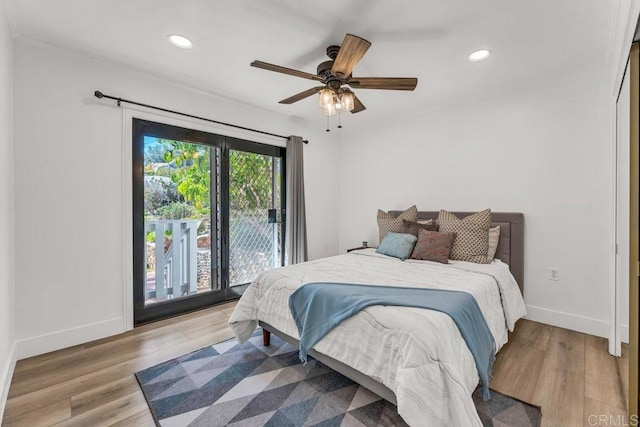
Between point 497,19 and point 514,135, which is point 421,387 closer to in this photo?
point 497,19

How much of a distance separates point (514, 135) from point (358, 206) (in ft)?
7.40

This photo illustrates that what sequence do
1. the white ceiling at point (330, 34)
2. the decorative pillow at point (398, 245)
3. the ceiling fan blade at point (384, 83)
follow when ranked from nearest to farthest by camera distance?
the white ceiling at point (330, 34), the ceiling fan blade at point (384, 83), the decorative pillow at point (398, 245)

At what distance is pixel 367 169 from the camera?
14.6 feet

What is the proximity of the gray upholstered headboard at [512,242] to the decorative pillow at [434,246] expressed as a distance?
1.94 feet

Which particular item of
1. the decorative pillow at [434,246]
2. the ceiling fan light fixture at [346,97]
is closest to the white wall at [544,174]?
the decorative pillow at [434,246]

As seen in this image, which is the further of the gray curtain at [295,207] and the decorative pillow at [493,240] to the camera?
the gray curtain at [295,207]

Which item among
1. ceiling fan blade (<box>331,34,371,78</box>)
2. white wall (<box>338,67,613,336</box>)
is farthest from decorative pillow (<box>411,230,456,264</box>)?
ceiling fan blade (<box>331,34,371,78</box>)

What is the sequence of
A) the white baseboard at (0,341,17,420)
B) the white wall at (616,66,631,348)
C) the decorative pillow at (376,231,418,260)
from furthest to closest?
the decorative pillow at (376,231,418,260) < the white wall at (616,66,631,348) < the white baseboard at (0,341,17,420)

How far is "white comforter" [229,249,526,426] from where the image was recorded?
4.24ft

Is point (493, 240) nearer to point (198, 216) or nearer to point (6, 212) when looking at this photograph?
point (198, 216)

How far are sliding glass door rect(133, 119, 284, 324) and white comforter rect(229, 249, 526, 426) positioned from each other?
1.28 metres

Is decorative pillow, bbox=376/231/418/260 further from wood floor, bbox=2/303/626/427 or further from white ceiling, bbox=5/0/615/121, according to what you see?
white ceiling, bbox=5/0/615/121

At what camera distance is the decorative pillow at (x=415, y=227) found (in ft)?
10.5

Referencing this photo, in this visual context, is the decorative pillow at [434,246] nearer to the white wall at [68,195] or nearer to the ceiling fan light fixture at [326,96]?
the ceiling fan light fixture at [326,96]
